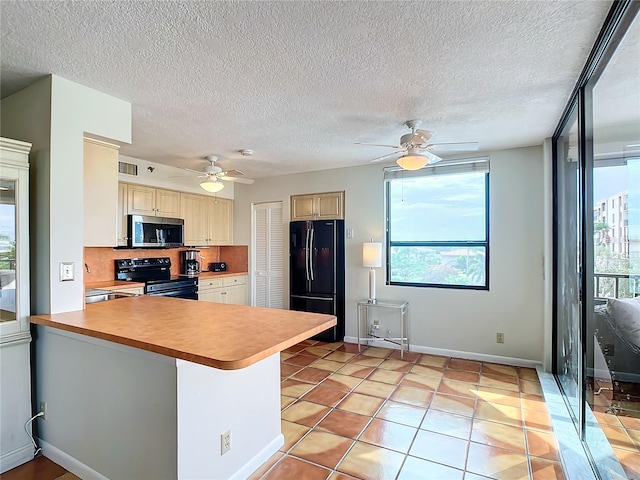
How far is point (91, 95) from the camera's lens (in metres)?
2.34

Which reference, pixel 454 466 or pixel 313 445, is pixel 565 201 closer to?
pixel 454 466

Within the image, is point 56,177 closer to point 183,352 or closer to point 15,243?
point 15,243

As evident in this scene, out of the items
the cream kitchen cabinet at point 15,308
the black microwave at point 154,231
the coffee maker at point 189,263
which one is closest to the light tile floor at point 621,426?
the cream kitchen cabinet at point 15,308

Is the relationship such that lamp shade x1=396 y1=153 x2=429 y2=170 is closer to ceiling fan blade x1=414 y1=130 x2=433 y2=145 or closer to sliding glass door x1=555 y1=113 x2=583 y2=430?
ceiling fan blade x1=414 y1=130 x2=433 y2=145

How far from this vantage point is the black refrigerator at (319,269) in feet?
15.7

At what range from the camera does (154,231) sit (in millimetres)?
4488

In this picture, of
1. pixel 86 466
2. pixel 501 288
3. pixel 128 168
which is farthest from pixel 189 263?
pixel 501 288

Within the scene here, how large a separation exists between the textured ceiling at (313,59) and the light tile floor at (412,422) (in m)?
2.42

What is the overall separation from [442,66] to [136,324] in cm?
234

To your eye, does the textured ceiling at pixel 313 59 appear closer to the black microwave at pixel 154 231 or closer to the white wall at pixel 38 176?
the white wall at pixel 38 176

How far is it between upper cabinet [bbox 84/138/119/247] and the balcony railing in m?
3.17

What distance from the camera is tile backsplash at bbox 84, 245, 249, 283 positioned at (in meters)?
4.20

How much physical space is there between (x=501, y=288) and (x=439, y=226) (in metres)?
0.99

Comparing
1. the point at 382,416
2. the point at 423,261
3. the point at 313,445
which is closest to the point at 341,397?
the point at 382,416
